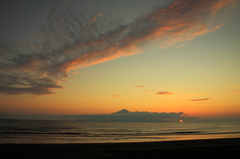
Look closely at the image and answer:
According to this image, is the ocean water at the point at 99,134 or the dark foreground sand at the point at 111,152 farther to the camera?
the ocean water at the point at 99,134

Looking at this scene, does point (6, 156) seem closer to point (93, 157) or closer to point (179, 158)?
point (93, 157)

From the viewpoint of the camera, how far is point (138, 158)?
1531 cm

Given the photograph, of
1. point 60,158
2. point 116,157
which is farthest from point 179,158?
point 60,158

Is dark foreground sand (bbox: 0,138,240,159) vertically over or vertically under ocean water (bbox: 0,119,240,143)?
over

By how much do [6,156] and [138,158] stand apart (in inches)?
506

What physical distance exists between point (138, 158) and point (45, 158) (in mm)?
8895

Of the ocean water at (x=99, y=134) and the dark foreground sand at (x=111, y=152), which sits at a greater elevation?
the dark foreground sand at (x=111, y=152)

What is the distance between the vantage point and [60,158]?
15.2 m

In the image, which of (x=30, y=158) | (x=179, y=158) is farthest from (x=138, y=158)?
(x=30, y=158)

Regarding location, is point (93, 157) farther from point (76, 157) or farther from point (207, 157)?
point (207, 157)

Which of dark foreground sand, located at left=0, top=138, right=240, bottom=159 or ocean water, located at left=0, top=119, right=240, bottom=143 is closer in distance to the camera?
dark foreground sand, located at left=0, top=138, right=240, bottom=159

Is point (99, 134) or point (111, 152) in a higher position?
point (111, 152)

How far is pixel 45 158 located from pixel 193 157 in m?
14.4

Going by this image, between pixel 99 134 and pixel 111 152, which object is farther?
pixel 99 134
